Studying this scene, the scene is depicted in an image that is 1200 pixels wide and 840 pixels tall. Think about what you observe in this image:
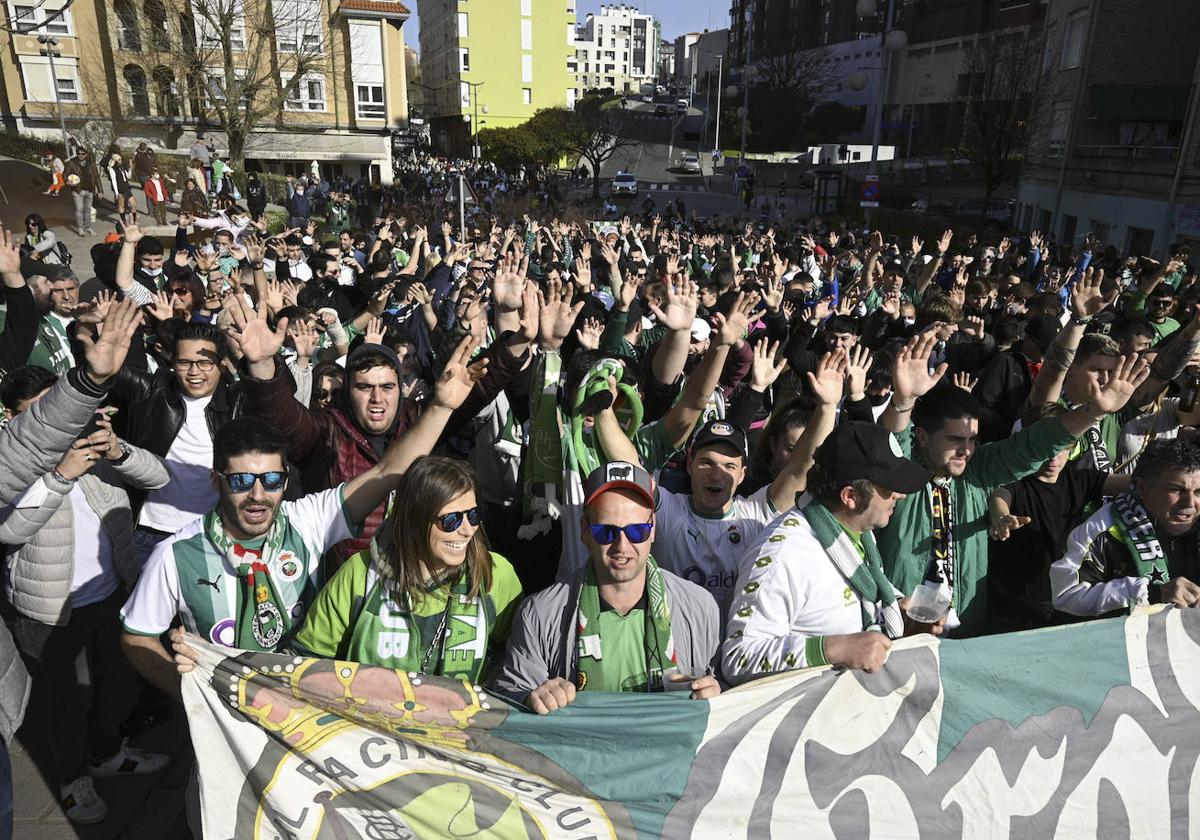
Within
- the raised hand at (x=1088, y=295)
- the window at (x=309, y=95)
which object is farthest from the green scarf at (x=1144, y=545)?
the window at (x=309, y=95)

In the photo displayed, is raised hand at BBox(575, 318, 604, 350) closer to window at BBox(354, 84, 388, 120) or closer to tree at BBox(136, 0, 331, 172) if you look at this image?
tree at BBox(136, 0, 331, 172)

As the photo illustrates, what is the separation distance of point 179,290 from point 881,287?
8.62 m

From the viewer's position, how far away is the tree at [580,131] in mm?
52594

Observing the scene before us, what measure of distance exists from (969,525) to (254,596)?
302cm

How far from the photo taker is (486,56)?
77.9 m

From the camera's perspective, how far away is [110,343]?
123 inches

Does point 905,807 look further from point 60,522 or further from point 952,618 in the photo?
point 60,522

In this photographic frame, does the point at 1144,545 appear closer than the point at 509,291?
Yes

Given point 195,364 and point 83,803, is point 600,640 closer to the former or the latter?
point 83,803

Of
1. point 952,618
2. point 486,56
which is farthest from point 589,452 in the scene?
point 486,56

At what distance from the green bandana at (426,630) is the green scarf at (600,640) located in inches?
A: 16.4

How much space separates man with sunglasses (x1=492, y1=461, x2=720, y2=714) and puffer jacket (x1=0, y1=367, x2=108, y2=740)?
1.75 m

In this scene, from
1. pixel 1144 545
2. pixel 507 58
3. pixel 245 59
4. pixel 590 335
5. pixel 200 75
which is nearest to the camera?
pixel 1144 545

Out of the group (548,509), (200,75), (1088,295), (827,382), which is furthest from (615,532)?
(200,75)
